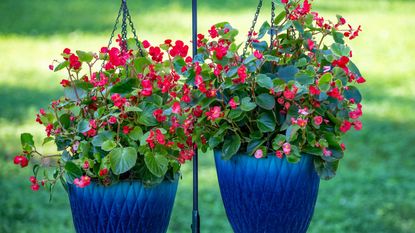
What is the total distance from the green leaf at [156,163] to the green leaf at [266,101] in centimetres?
31

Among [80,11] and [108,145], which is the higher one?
[80,11]

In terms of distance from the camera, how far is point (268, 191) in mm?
2158

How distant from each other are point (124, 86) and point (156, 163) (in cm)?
25

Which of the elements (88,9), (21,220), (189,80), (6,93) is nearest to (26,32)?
(88,9)

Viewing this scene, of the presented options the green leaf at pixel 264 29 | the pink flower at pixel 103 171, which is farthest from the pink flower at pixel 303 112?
the pink flower at pixel 103 171

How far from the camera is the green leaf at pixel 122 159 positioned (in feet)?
6.82

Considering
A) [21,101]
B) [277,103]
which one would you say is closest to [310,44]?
[277,103]

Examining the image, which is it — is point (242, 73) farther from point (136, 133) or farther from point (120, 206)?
point (120, 206)

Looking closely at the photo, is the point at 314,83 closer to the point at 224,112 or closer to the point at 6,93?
the point at 224,112

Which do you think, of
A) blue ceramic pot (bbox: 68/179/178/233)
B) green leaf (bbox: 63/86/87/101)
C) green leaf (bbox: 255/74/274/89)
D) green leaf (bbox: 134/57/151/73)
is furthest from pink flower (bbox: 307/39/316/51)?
green leaf (bbox: 63/86/87/101)

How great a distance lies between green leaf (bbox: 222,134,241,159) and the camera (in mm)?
2129

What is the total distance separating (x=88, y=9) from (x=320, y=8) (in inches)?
117

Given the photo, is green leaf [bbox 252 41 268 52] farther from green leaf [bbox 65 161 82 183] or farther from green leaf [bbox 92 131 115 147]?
green leaf [bbox 65 161 82 183]

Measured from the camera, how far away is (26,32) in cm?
867
